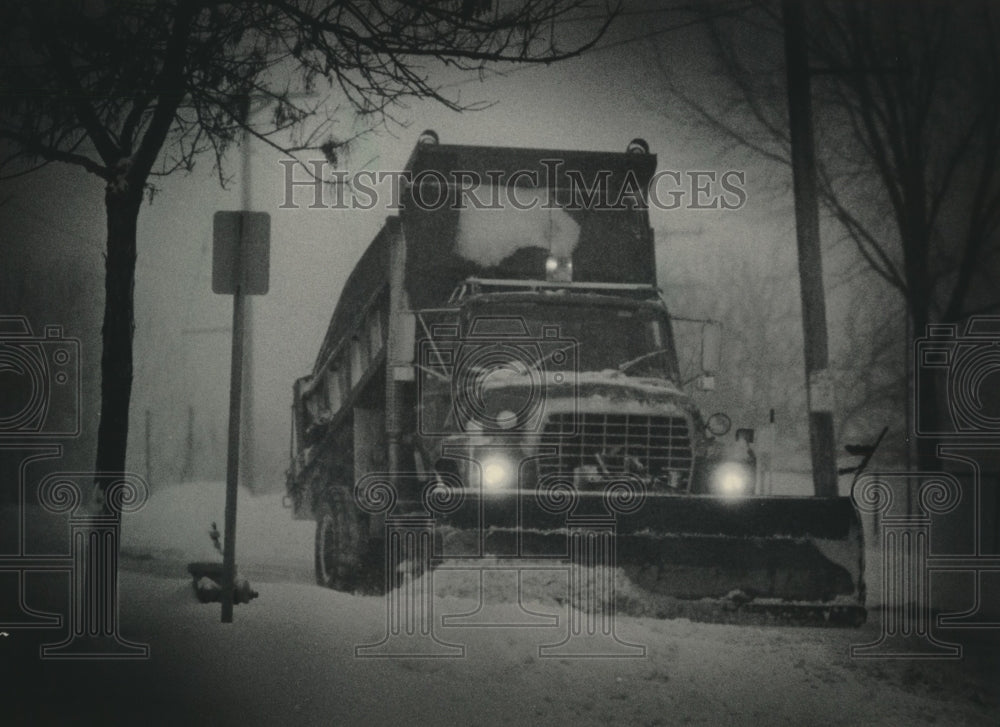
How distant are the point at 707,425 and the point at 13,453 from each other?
4.40m

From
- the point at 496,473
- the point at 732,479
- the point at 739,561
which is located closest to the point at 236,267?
the point at 496,473

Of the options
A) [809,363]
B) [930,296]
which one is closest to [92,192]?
[809,363]

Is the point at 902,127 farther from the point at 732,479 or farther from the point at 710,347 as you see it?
the point at 732,479

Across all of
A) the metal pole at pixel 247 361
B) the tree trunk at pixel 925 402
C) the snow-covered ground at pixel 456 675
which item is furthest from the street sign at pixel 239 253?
the tree trunk at pixel 925 402

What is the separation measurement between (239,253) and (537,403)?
1979mm

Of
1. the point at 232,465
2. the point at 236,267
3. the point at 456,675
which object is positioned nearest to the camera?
the point at 456,675

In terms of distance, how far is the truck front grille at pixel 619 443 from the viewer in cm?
674

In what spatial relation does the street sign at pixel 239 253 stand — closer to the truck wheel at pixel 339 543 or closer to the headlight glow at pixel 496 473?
the headlight glow at pixel 496 473

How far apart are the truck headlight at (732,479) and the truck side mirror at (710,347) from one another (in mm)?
640

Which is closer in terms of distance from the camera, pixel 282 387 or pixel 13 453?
pixel 13 453

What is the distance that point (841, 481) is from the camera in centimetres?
776

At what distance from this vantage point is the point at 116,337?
7.04 metres

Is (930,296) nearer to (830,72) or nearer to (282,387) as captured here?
(830,72)

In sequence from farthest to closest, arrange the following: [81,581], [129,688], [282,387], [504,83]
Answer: [282,387] → [504,83] → [81,581] → [129,688]
